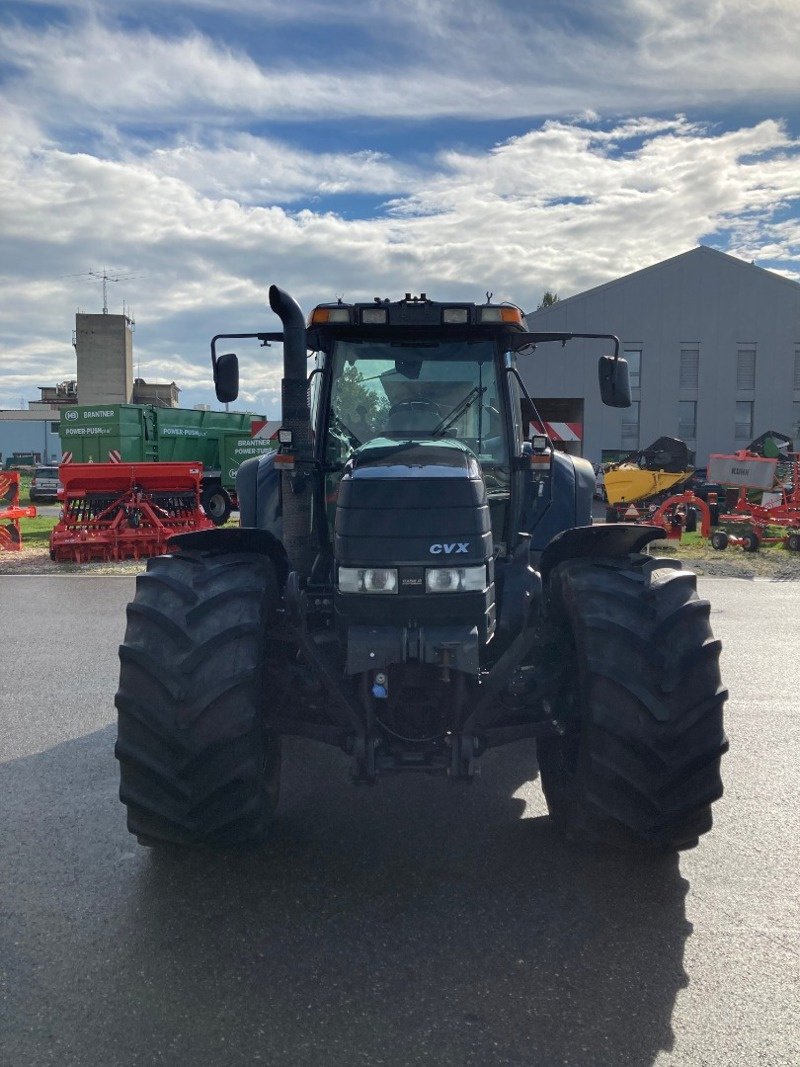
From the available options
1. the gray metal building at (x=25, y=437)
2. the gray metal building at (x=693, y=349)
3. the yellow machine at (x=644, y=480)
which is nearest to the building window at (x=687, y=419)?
the gray metal building at (x=693, y=349)

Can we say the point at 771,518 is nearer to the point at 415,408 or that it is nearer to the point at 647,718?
the point at 415,408

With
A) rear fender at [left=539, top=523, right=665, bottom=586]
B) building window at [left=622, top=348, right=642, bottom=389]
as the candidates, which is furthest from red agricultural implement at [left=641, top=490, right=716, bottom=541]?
building window at [left=622, top=348, right=642, bottom=389]

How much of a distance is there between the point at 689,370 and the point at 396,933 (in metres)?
30.9

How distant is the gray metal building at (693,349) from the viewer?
30828mm

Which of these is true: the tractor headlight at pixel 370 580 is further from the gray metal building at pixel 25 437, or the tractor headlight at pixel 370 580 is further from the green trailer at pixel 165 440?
the gray metal building at pixel 25 437

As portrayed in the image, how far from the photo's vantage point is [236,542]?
3885mm

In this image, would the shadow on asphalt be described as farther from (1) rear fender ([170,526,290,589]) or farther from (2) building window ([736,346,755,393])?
(2) building window ([736,346,755,393])

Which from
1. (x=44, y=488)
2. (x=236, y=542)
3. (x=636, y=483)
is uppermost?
(x=236, y=542)

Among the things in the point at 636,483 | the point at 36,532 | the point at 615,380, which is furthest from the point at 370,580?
the point at 36,532

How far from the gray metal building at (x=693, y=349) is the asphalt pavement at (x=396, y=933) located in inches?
1085

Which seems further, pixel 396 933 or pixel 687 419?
pixel 687 419

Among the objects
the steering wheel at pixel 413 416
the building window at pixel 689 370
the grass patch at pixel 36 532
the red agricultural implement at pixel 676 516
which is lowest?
the grass patch at pixel 36 532

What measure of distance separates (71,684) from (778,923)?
5025 mm

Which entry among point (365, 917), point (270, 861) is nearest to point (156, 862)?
point (270, 861)
